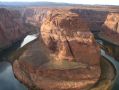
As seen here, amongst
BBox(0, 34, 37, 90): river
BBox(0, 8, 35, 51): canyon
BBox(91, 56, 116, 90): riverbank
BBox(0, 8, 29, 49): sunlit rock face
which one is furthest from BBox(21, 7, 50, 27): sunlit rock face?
BBox(91, 56, 116, 90): riverbank

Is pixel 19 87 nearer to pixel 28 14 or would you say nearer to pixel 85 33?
pixel 85 33

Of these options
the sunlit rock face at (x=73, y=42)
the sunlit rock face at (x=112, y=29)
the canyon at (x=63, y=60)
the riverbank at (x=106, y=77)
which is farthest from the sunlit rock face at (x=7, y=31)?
the riverbank at (x=106, y=77)

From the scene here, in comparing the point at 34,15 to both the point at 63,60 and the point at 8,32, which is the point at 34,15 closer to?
the point at 8,32

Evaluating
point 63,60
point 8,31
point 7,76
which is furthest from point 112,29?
point 7,76

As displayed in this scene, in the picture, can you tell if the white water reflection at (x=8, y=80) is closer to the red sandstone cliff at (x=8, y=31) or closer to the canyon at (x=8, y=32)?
the canyon at (x=8, y=32)

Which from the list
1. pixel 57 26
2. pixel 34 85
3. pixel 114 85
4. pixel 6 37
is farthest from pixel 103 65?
pixel 6 37

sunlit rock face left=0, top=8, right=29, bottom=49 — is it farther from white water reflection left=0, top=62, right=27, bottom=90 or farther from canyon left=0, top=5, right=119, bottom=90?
canyon left=0, top=5, right=119, bottom=90
